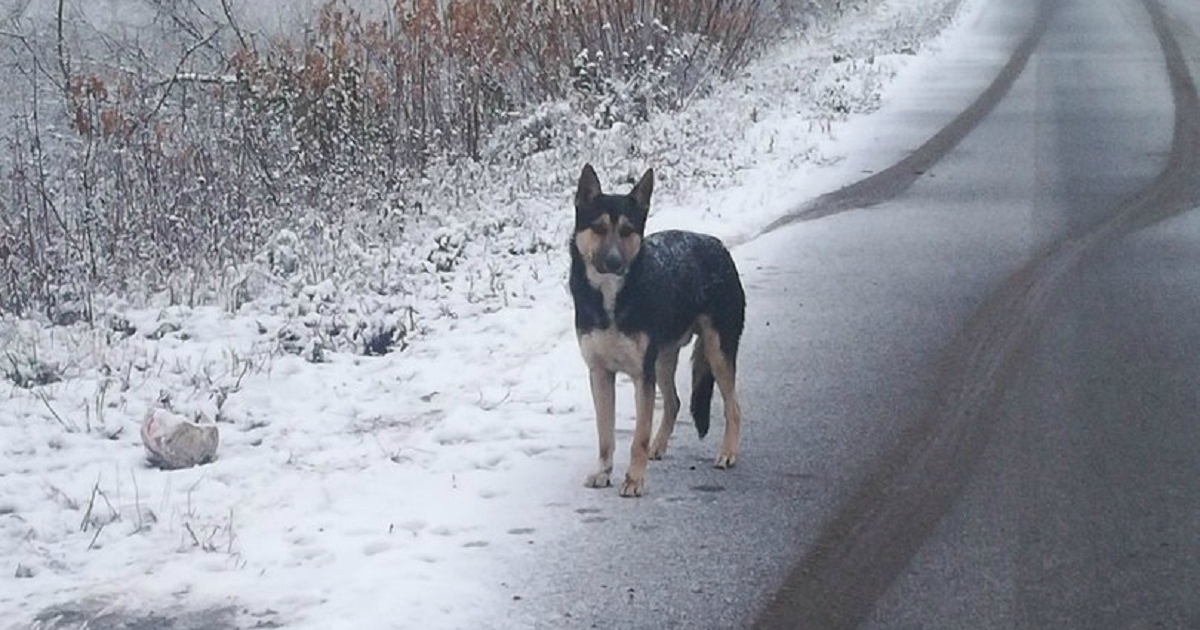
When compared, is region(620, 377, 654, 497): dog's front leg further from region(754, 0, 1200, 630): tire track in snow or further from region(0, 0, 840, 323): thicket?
region(0, 0, 840, 323): thicket

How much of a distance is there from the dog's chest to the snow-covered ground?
0.60m

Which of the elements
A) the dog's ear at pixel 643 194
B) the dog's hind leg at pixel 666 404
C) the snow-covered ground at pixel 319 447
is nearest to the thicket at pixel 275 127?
the snow-covered ground at pixel 319 447

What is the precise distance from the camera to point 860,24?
30594 mm

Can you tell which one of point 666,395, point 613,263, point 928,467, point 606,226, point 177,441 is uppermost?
point 606,226

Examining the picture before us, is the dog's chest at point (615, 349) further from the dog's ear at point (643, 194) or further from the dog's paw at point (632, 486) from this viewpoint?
the dog's ear at point (643, 194)

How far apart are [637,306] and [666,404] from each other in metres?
0.83

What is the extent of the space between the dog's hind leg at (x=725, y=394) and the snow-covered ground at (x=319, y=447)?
544 mm

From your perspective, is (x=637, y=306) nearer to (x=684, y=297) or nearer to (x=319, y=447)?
(x=684, y=297)

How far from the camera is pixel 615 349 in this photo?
6.56 meters

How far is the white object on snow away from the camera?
705 cm

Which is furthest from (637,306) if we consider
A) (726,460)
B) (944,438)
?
(944,438)

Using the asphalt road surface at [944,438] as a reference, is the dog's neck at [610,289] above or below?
above

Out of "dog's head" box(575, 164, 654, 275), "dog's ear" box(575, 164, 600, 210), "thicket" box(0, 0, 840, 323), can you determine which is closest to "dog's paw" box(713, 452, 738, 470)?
"dog's head" box(575, 164, 654, 275)

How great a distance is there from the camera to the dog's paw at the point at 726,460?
23.2ft
